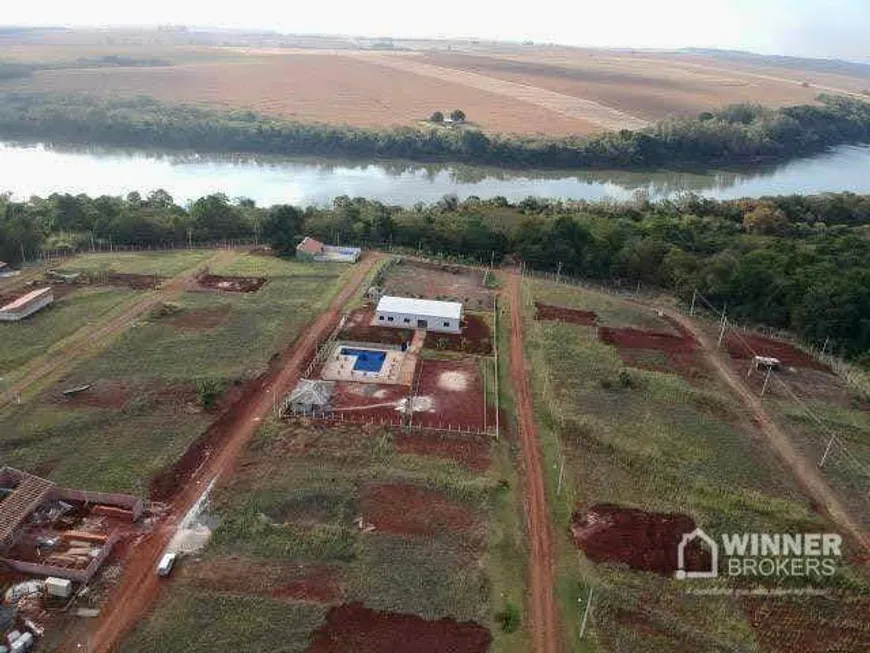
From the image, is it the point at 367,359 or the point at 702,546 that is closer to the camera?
the point at 702,546

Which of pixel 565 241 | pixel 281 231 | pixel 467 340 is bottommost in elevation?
pixel 467 340

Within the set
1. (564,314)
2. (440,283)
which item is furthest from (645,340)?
(440,283)

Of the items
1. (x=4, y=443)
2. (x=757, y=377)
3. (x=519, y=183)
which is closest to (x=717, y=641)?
(x=757, y=377)

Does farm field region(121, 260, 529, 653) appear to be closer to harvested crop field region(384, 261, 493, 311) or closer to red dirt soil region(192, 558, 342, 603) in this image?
red dirt soil region(192, 558, 342, 603)

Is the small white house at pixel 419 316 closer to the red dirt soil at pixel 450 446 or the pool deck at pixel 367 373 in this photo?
the pool deck at pixel 367 373

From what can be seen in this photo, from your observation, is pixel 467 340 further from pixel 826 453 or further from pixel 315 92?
pixel 315 92

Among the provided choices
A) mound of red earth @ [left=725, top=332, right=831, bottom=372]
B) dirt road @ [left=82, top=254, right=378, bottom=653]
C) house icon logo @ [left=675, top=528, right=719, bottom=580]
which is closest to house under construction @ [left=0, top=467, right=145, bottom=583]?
dirt road @ [left=82, top=254, right=378, bottom=653]

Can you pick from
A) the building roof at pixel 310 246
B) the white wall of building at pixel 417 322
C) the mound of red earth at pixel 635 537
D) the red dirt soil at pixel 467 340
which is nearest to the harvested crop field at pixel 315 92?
the building roof at pixel 310 246
